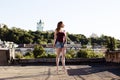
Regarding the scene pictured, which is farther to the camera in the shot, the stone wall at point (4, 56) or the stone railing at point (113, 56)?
the stone wall at point (4, 56)

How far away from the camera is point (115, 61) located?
16.0 m

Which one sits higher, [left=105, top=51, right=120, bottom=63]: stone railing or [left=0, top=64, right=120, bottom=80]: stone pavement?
[left=105, top=51, right=120, bottom=63]: stone railing

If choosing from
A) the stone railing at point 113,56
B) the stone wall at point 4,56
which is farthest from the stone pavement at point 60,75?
the stone wall at point 4,56

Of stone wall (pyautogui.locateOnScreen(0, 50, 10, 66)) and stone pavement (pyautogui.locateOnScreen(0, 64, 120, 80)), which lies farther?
stone wall (pyautogui.locateOnScreen(0, 50, 10, 66))

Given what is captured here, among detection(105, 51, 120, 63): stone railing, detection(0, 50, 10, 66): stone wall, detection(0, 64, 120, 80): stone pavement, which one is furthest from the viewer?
detection(0, 50, 10, 66): stone wall

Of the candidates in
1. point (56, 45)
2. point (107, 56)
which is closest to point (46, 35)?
point (107, 56)

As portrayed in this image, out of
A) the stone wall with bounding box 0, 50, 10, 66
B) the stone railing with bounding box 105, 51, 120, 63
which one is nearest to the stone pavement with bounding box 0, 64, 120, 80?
the stone railing with bounding box 105, 51, 120, 63

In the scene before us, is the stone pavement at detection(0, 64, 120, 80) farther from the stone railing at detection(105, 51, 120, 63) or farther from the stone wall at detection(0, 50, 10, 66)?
the stone wall at detection(0, 50, 10, 66)

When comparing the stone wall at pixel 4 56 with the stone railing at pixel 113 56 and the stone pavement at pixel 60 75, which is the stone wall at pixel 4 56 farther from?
the stone pavement at pixel 60 75

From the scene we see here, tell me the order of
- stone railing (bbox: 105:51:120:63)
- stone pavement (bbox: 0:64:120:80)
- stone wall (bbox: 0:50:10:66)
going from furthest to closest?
stone wall (bbox: 0:50:10:66)
stone railing (bbox: 105:51:120:63)
stone pavement (bbox: 0:64:120:80)

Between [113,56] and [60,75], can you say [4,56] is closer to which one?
[113,56]

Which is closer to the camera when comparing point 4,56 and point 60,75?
point 60,75

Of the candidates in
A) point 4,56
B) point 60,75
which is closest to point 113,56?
point 4,56

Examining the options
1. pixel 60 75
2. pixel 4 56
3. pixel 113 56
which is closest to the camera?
pixel 60 75
